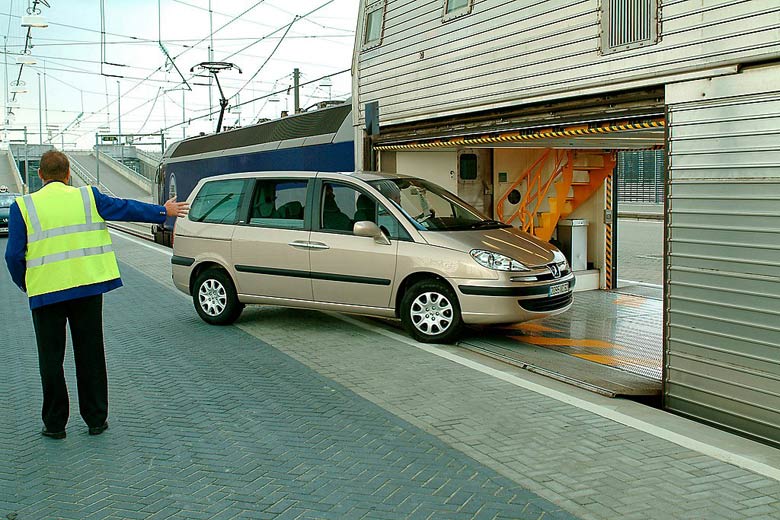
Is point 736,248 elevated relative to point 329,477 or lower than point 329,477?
elevated

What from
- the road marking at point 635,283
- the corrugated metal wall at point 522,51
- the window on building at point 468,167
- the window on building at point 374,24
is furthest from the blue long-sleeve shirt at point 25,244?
the road marking at point 635,283

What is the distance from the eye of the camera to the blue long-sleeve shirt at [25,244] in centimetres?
538

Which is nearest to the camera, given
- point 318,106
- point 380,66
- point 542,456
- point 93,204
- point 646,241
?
point 542,456

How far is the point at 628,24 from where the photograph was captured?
7582 mm

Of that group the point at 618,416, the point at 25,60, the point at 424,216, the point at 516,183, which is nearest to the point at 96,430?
the point at 618,416

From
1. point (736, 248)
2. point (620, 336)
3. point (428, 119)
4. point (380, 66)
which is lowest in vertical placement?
point (620, 336)

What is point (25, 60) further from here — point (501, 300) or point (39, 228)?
point (39, 228)

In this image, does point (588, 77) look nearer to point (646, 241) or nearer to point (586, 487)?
point (586, 487)

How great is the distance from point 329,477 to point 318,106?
39.2ft

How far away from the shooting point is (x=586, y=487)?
181 inches

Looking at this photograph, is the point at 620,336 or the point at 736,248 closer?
the point at 736,248

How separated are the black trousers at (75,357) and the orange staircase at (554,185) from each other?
28.5 feet

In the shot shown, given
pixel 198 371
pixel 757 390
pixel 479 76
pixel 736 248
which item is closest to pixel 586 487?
pixel 757 390

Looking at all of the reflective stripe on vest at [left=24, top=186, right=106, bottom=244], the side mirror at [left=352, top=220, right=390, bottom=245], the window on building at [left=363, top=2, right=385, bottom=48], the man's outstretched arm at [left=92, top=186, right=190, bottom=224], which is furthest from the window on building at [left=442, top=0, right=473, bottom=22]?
the reflective stripe on vest at [left=24, top=186, right=106, bottom=244]
